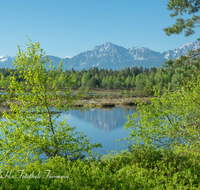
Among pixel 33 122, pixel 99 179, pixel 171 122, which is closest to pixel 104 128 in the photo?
pixel 171 122

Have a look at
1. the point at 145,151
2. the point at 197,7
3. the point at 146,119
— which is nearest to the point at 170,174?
the point at 145,151

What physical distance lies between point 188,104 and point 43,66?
8.44 m

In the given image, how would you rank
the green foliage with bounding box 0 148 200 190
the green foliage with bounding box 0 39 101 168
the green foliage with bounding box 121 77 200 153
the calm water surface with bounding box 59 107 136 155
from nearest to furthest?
the green foliage with bounding box 0 148 200 190, the green foliage with bounding box 0 39 101 168, the green foliage with bounding box 121 77 200 153, the calm water surface with bounding box 59 107 136 155

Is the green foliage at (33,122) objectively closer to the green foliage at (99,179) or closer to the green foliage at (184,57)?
the green foliage at (99,179)

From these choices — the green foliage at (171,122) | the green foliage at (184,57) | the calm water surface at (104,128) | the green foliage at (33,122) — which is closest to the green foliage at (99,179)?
the green foliage at (33,122)

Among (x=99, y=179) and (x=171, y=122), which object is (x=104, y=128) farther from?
(x=99, y=179)

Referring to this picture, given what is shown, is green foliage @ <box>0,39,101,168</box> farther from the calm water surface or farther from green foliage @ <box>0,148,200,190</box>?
the calm water surface

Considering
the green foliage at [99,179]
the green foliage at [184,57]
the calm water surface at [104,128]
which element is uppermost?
the green foliage at [184,57]

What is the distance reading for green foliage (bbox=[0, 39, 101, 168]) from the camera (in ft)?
28.5

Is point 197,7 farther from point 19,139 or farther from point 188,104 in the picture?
point 19,139

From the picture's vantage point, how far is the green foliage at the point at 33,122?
28.5 ft

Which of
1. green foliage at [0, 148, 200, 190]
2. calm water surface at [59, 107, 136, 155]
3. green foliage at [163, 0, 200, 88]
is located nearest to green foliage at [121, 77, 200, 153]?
green foliage at [163, 0, 200, 88]

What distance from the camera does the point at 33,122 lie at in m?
9.22

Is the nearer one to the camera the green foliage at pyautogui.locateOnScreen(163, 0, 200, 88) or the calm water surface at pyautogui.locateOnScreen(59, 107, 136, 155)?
the green foliage at pyautogui.locateOnScreen(163, 0, 200, 88)
